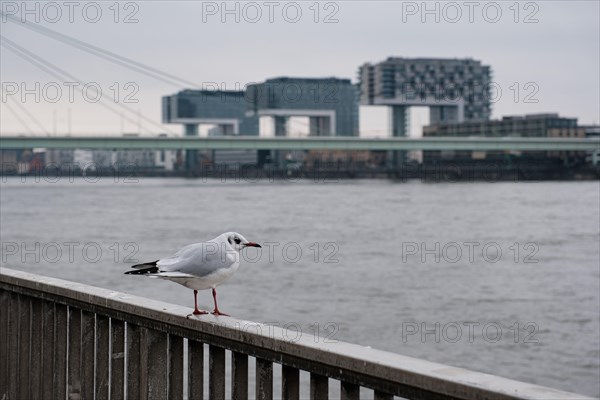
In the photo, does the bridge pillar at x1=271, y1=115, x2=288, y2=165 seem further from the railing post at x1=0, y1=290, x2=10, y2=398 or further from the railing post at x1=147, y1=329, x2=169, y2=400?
the railing post at x1=147, y1=329, x2=169, y2=400

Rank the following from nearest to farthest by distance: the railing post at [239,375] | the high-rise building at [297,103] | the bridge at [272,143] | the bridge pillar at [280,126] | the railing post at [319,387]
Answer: the railing post at [319,387], the railing post at [239,375], the bridge at [272,143], the bridge pillar at [280,126], the high-rise building at [297,103]

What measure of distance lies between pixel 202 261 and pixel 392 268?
82.6ft

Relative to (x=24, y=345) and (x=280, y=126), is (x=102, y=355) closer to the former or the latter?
(x=24, y=345)

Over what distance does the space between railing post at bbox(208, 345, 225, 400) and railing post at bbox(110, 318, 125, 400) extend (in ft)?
1.64

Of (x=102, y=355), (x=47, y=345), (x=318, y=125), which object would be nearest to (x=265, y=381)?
(x=102, y=355)

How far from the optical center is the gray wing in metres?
3.15

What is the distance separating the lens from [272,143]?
241 ft

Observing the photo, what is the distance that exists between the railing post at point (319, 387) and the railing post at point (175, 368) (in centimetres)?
70

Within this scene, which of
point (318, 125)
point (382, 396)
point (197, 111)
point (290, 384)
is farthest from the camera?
point (197, 111)

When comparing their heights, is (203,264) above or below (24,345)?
above

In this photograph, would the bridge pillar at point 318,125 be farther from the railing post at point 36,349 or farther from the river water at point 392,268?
the railing post at point 36,349

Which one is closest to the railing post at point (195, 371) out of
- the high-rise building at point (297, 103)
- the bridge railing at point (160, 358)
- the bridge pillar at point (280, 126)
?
the bridge railing at point (160, 358)

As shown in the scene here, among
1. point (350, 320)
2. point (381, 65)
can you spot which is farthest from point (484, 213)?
point (381, 65)

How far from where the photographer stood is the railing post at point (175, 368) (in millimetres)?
3158
